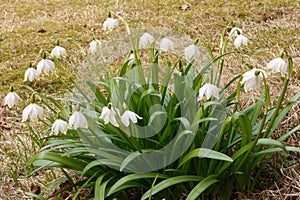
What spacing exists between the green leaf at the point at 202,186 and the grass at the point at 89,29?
687 mm

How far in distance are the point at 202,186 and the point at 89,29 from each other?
12.6 feet

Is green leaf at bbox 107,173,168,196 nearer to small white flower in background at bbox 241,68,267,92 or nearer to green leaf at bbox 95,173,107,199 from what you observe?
green leaf at bbox 95,173,107,199

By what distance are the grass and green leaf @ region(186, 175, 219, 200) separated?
27.0 inches

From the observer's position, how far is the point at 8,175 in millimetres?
2529

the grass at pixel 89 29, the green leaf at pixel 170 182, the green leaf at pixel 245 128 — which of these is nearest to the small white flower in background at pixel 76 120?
the green leaf at pixel 170 182

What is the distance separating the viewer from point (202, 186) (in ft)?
6.00

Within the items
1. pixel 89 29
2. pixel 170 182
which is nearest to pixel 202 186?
pixel 170 182

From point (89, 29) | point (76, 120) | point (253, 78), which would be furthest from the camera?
point (89, 29)

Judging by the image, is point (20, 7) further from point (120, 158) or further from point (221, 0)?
point (120, 158)

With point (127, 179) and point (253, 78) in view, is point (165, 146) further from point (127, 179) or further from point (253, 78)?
point (253, 78)

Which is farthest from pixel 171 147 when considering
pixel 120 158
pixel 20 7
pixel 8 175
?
pixel 20 7

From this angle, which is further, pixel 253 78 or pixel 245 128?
pixel 245 128

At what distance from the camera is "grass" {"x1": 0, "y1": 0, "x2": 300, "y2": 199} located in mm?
2885

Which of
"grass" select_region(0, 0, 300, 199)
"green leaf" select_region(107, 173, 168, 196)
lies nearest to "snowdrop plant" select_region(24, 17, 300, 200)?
"green leaf" select_region(107, 173, 168, 196)
